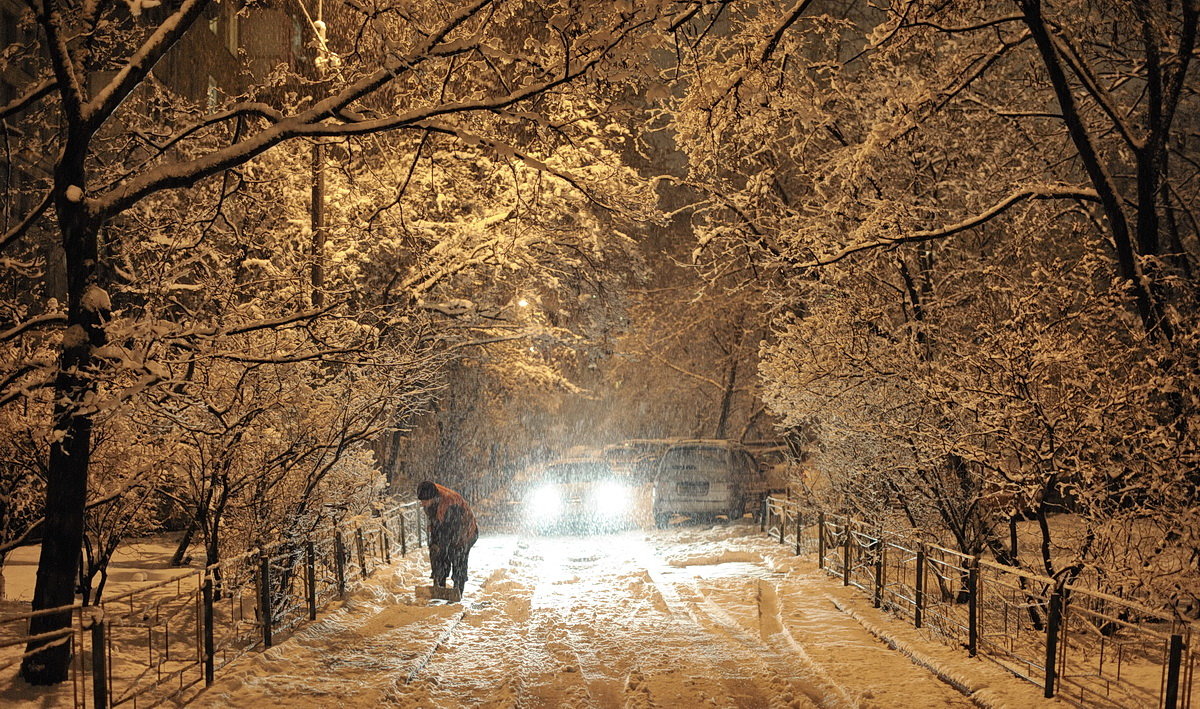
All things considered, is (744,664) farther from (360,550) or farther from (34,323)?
(34,323)

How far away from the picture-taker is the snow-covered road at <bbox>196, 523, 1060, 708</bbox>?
6738 mm

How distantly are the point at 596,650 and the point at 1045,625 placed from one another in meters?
4.39

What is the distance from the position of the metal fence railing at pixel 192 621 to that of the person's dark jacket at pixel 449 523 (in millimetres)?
999

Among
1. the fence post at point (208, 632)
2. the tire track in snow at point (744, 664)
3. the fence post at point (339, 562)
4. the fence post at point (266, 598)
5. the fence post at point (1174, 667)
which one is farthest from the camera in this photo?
the fence post at point (339, 562)

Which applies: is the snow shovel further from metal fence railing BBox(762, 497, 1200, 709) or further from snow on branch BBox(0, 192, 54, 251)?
snow on branch BBox(0, 192, 54, 251)

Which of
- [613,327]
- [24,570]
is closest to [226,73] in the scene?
[613,327]

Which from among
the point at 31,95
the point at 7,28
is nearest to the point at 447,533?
the point at 31,95

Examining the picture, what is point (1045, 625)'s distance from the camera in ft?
28.5

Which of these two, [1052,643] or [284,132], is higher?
[284,132]

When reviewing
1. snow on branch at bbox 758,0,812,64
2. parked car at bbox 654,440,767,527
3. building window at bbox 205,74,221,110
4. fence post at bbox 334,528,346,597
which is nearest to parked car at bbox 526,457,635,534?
parked car at bbox 654,440,767,527

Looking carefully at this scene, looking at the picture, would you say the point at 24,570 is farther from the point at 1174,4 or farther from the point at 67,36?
the point at 1174,4

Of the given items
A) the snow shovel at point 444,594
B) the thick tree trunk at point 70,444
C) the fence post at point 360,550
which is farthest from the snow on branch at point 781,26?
the fence post at point 360,550

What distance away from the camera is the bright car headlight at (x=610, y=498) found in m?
19.7

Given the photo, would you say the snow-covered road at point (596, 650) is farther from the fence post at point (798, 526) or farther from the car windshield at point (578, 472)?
the car windshield at point (578, 472)
